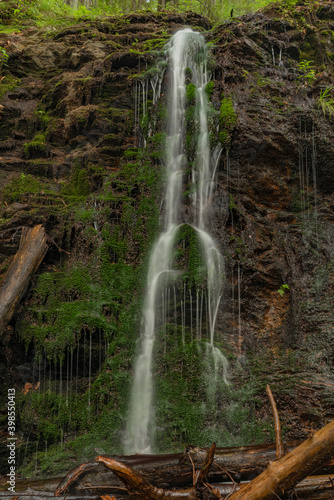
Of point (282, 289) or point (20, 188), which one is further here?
point (20, 188)

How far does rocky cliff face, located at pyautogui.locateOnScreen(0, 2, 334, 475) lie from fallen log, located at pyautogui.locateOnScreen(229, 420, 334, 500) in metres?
3.12

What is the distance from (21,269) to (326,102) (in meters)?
7.53

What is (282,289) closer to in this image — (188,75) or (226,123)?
(226,123)

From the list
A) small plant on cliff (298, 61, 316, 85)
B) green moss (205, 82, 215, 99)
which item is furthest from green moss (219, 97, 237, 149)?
small plant on cliff (298, 61, 316, 85)

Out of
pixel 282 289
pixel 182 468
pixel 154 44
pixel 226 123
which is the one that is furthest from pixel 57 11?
pixel 182 468

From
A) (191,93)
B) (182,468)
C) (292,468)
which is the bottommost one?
(182,468)

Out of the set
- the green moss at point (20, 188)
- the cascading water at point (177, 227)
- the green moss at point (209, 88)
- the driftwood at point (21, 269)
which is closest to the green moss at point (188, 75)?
the cascading water at point (177, 227)

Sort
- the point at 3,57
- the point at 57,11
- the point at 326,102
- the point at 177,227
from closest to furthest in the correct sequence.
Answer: the point at 177,227
the point at 326,102
the point at 3,57
the point at 57,11

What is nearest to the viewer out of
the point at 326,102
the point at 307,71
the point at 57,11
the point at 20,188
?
the point at 326,102

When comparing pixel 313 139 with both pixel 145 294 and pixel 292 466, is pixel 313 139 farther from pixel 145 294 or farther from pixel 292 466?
pixel 292 466

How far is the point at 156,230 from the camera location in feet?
24.5

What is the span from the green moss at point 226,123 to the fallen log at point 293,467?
21.3ft

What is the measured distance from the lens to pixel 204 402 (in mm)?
5695

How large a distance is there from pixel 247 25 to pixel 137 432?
33.4 ft
